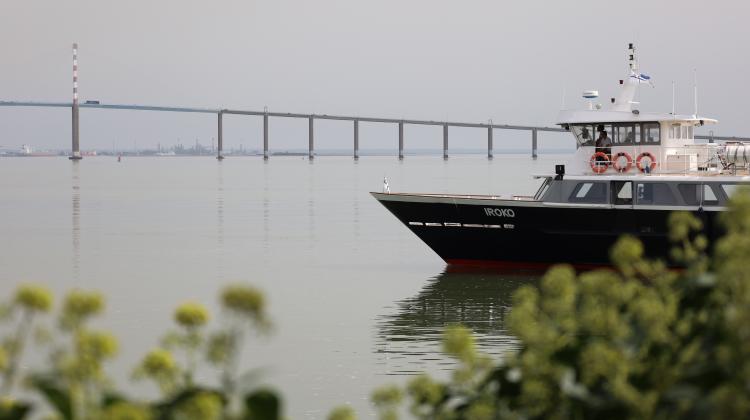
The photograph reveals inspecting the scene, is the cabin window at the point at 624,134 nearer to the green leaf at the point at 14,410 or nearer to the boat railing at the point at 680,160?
the boat railing at the point at 680,160

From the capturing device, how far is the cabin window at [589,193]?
27125 mm

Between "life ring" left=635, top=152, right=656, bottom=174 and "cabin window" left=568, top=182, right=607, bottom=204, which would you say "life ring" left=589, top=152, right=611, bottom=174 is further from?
"cabin window" left=568, top=182, right=607, bottom=204

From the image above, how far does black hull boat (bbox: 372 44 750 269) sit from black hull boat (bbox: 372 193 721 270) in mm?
22

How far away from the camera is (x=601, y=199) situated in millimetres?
27109

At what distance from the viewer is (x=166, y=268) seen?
34312 mm

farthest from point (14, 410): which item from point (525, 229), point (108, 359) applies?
point (525, 229)

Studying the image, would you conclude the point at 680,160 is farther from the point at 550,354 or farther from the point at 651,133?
the point at 550,354

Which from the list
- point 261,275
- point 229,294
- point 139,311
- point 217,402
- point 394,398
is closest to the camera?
point 229,294

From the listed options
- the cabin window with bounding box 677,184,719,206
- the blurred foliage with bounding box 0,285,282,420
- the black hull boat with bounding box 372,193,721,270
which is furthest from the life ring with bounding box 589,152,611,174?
the blurred foliage with bounding box 0,285,282,420

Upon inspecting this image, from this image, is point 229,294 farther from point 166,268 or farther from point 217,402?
point 166,268

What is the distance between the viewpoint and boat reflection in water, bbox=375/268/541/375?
1969 cm

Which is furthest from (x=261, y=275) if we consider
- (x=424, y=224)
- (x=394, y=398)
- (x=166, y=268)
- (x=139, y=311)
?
(x=394, y=398)

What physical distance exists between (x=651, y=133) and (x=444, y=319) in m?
7.23

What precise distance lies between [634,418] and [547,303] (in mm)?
641
